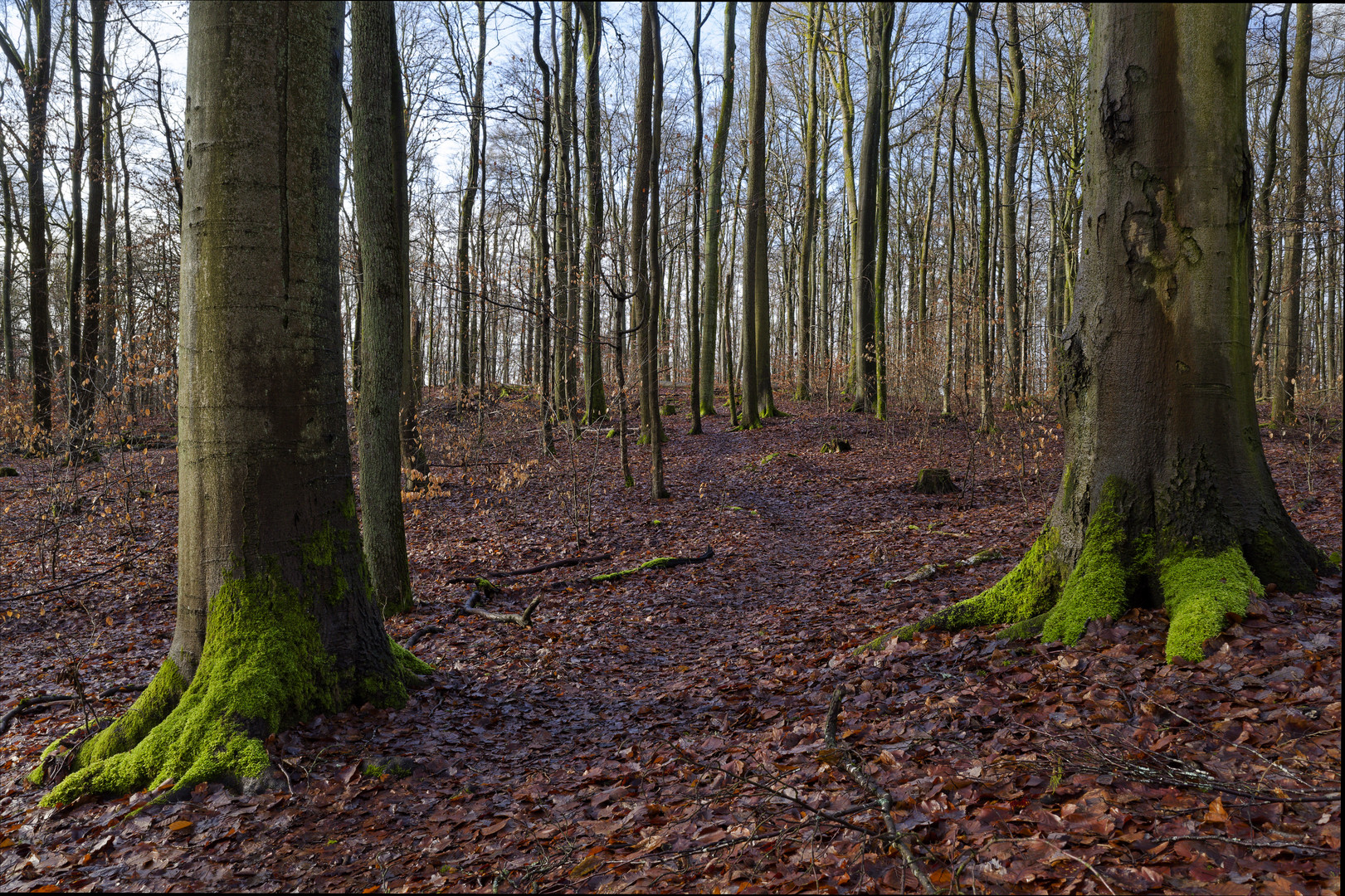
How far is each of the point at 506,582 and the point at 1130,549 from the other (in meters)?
6.08

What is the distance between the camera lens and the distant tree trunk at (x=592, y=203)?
1160 centimetres

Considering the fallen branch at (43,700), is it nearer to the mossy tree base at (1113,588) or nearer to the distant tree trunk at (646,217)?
the mossy tree base at (1113,588)

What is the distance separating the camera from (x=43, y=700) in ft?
15.1

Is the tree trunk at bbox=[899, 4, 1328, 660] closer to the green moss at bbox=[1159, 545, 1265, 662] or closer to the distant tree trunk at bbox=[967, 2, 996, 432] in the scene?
the green moss at bbox=[1159, 545, 1265, 662]

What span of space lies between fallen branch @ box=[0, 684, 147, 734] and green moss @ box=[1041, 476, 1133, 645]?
5.58 m

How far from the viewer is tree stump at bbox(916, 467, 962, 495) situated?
10922 millimetres

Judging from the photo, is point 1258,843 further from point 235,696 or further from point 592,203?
point 592,203

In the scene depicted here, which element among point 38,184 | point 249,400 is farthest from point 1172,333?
point 38,184

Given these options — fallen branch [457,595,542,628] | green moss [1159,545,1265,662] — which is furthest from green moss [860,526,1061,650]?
fallen branch [457,595,542,628]

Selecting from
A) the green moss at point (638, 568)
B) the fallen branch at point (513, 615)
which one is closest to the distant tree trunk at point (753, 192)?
the green moss at point (638, 568)

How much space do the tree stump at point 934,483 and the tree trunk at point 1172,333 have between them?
7.08m

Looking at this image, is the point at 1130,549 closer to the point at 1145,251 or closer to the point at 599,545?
the point at 1145,251

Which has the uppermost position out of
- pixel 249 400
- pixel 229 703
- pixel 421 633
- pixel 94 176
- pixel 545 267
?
pixel 94 176

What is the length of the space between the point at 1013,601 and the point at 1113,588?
636 mm
